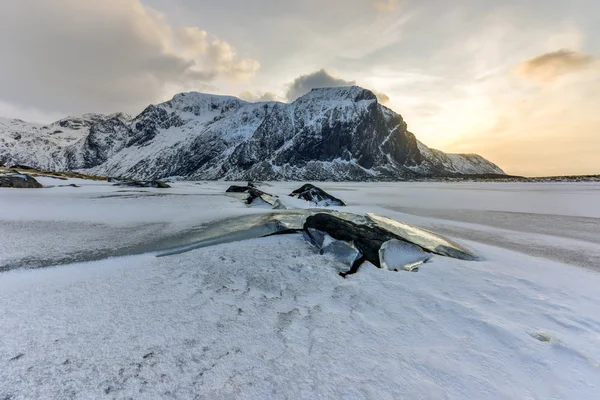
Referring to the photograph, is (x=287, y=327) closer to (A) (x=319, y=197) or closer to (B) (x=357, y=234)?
(B) (x=357, y=234)

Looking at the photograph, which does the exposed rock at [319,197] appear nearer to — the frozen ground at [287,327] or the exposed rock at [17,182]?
the frozen ground at [287,327]

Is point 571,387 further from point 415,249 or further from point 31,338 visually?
point 31,338

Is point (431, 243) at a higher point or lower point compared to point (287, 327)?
higher

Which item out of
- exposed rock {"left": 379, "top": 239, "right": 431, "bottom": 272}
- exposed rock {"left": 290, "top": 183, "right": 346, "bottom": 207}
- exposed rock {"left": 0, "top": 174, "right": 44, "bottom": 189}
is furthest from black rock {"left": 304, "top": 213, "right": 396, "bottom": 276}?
exposed rock {"left": 0, "top": 174, "right": 44, "bottom": 189}

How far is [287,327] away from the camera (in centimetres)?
313

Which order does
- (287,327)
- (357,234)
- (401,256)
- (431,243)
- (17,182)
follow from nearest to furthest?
(287,327) < (401,256) < (357,234) < (431,243) < (17,182)

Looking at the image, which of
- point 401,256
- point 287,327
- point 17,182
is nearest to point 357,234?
point 401,256

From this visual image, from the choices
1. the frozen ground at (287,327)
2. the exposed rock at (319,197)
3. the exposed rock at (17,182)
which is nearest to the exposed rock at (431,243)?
the frozen ground at (287,327)

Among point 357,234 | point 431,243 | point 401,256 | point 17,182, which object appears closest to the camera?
point 401,256

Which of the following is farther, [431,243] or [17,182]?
[17,182]

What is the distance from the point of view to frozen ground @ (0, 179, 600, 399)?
7.46 feet

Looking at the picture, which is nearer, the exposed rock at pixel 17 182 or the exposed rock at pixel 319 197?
the exposed rock at pixel 319 197

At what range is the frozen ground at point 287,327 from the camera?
2.27 metres

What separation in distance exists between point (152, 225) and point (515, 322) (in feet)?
30.7
